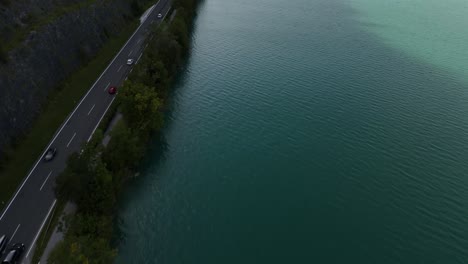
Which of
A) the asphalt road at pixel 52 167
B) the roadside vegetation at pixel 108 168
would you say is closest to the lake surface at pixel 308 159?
the roadside vegetation at pixel 108 168

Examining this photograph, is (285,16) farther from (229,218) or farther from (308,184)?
(229,218)

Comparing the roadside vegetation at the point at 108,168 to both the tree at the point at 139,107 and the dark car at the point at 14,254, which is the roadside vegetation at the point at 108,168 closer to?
the tree at the point at 139,107

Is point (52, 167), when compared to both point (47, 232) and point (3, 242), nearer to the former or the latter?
point (47, 232)

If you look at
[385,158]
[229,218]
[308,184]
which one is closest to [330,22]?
[385,158]

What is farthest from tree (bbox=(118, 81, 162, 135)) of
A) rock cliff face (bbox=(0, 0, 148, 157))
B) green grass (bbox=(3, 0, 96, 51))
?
green grass (bbox=(3, 0, 96, 51))

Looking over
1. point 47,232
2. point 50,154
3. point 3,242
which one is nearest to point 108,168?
point 50,154

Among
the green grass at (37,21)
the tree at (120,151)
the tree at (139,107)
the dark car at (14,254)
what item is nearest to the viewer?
the dark car at (14,254)

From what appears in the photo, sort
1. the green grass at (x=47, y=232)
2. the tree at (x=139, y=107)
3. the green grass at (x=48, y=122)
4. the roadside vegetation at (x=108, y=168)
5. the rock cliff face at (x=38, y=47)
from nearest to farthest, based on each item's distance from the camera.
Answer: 1. the roadside vegetation at (x=108, y=168)
2. the green grass at (x=47, y=232)
3. the green grass at (x=48, y=122)
4. the rock cliff face at (x=38, y=47)
5. the tree at (x=139, y=107)

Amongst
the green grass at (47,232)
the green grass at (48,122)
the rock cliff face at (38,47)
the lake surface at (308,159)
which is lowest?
the lake surface at (308,159)
